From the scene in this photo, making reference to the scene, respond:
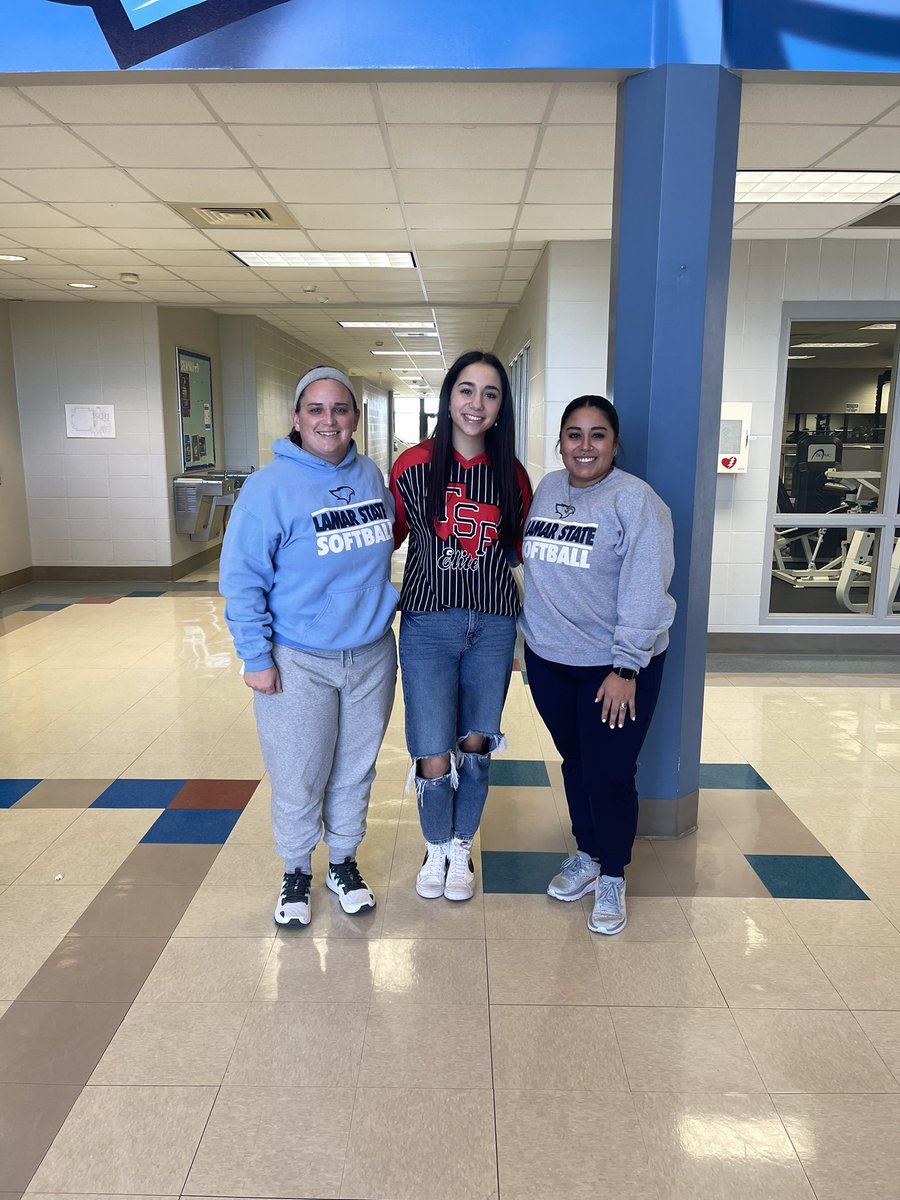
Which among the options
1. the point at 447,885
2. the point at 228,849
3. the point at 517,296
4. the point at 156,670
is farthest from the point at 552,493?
the point at 517,296

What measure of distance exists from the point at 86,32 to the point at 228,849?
8.89 feet

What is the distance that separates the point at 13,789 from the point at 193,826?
88 cm

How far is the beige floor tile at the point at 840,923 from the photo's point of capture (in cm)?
242

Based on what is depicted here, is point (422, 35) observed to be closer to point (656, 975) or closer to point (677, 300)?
point (677, 300)

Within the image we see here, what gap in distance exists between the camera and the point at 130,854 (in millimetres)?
2879

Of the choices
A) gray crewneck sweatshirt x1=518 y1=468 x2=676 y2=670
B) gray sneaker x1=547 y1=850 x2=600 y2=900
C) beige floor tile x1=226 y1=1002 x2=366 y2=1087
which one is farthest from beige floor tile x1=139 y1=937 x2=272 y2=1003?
gray crewneck sweatshirt x1=518 y1=468 x2=676 y2=670

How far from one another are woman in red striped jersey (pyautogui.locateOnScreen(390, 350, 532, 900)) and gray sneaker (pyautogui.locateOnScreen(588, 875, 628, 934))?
0.54m

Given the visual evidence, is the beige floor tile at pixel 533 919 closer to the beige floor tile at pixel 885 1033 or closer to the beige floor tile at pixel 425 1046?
the beige floor tile at pixel 425 1046

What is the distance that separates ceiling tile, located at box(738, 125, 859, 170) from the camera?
10.8 feet

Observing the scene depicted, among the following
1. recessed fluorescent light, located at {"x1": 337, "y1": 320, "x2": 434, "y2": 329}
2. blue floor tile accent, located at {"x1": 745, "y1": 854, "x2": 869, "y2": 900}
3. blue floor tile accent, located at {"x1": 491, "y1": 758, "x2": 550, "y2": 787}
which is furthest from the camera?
recessed fluorescent light, located at {"x1": 337, "y1": 320, "x2": 434, "y2": 329}

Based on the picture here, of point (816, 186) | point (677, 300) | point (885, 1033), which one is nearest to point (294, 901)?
point (885, 1033)

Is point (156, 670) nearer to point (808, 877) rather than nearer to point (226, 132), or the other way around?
point (226, 132)

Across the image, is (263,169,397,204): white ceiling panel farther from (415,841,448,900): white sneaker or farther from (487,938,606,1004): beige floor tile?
(487,938,606,1004): beige floor tile

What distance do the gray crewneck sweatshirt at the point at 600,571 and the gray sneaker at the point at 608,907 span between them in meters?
0.69
